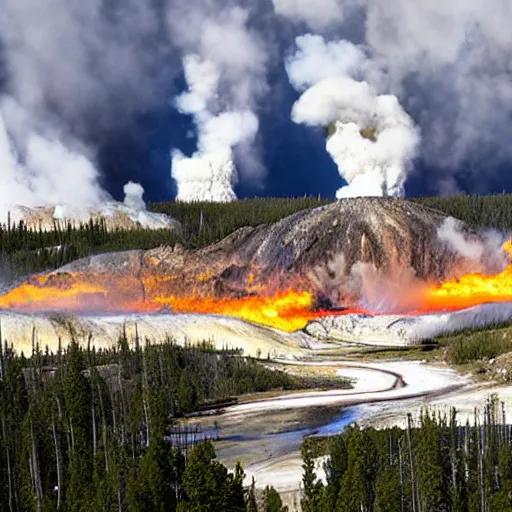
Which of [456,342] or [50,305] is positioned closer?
[456,342]

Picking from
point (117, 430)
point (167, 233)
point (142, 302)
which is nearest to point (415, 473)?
point (117, 430)

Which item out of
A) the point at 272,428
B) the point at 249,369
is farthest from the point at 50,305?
the point at 272,428

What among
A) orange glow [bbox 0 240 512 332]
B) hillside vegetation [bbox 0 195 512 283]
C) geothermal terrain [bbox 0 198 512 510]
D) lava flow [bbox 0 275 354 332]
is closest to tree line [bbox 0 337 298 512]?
geothermal terrain [bbox 0 198 512 510]

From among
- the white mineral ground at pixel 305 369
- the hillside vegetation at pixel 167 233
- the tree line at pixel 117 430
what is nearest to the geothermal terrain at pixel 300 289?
the white mineral ground at pixel 305 369

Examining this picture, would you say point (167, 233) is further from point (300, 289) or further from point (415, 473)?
point (415, 473)

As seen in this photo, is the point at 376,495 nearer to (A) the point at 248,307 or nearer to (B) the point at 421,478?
(B) the point at 421,478

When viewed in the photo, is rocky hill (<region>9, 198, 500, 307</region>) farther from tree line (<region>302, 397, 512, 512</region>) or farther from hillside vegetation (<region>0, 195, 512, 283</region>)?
tree line (<region>302, 397, 512, 512</region>)
